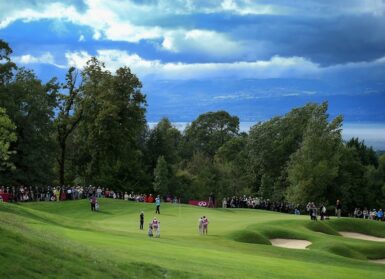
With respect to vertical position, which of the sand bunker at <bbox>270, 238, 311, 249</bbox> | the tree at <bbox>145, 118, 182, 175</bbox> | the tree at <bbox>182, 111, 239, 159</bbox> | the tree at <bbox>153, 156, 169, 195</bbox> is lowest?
the sand bunker at <bbox>270, 238, 311, 249</bbox>

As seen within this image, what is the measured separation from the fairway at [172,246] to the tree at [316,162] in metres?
18.1

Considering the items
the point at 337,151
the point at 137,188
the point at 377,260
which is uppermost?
the point at 337,151

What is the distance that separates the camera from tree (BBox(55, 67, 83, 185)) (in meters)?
73.1

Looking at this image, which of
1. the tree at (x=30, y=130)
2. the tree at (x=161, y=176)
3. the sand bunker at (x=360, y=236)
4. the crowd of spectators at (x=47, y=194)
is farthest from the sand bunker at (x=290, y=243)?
the tree at (x=161, y=176)

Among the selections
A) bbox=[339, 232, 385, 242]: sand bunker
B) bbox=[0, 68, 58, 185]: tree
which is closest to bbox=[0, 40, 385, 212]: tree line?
bbox=[0, 68, 58, 185]: tree

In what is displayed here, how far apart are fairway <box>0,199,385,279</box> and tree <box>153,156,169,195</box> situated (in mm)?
31753

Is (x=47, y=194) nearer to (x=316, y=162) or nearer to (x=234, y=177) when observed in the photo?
(x=316, y=162)

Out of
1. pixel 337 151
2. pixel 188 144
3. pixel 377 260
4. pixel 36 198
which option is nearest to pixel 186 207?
pixel 36 198

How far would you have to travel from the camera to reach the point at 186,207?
59000 mm

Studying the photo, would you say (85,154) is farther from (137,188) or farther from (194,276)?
(194,276)

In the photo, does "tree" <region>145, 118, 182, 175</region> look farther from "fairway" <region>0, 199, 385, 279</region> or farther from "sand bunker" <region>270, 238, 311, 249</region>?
"sand bunker" <region>270, 238, 311, 249</region>

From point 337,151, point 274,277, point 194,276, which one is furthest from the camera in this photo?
point 337,151

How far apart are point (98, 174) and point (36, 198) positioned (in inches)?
881

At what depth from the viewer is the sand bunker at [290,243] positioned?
136ft
